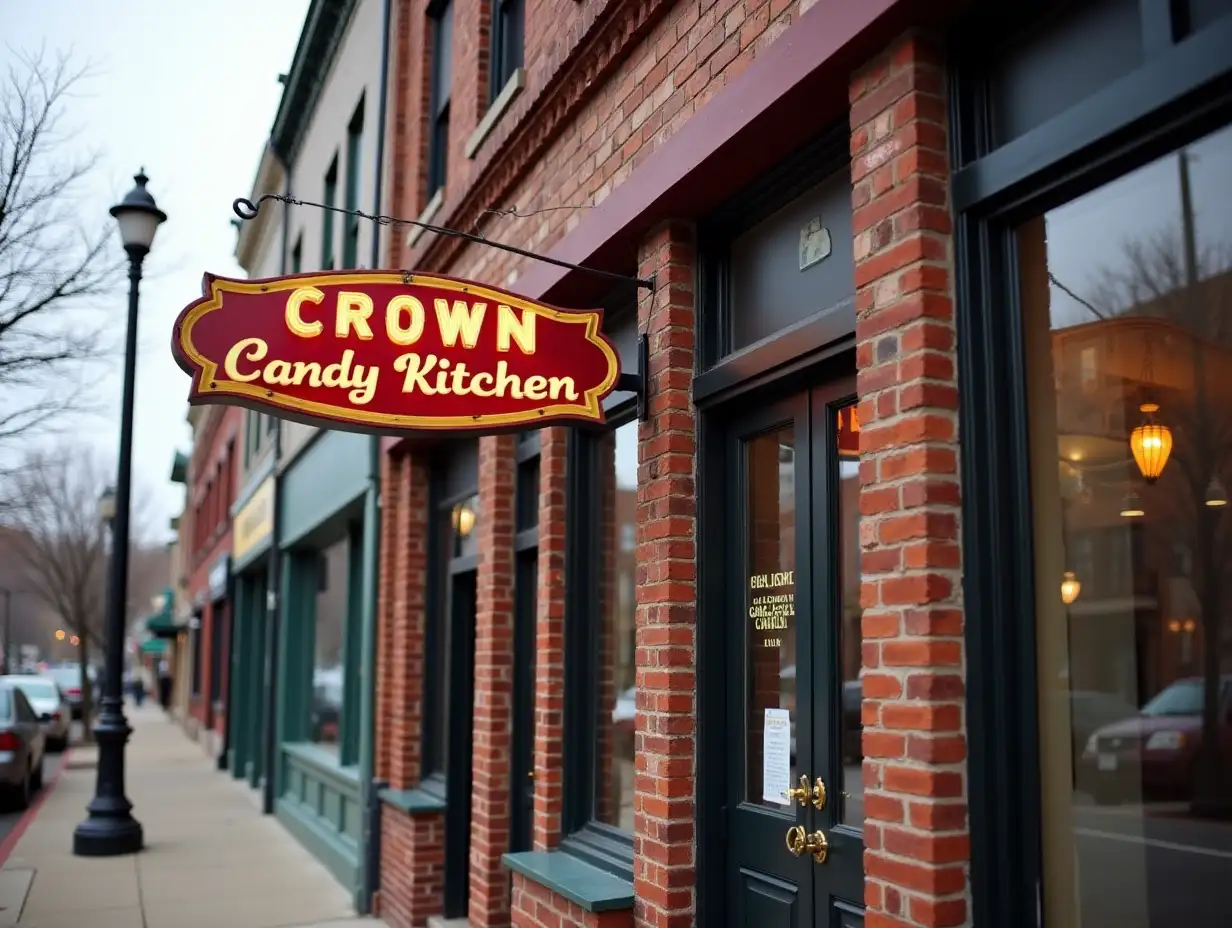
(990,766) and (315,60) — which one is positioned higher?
(315,60)

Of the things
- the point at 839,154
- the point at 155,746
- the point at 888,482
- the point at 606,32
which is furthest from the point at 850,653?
the point at 155,746

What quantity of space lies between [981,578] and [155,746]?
2554cm

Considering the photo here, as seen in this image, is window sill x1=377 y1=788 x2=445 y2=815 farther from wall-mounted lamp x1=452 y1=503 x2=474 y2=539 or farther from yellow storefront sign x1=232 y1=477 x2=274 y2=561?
yellow storefront sign x1=232 y1=477 x2=274 y2=561

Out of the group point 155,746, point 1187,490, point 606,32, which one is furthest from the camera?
point 155,746

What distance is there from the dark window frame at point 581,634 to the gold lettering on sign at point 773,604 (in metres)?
1.42

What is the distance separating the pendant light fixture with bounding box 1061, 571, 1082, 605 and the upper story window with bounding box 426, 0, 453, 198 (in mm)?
6885

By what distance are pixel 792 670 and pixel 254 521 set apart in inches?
571

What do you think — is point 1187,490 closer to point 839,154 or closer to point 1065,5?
point 1065,5

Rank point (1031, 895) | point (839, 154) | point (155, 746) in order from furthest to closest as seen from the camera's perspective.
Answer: point (155, 746), point (839, 154), point (1031, 895)

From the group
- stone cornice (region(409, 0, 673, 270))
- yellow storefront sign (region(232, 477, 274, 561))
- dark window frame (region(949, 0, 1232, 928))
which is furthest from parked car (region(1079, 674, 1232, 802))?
yellow storefront sign (region(232, 477, 274, 561))

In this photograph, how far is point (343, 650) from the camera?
1152cm

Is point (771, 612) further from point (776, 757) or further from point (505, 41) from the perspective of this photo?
point (505, 41)

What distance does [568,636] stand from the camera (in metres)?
6.23

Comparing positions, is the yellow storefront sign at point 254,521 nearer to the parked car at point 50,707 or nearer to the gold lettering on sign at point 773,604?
the parked car at point 50,707
